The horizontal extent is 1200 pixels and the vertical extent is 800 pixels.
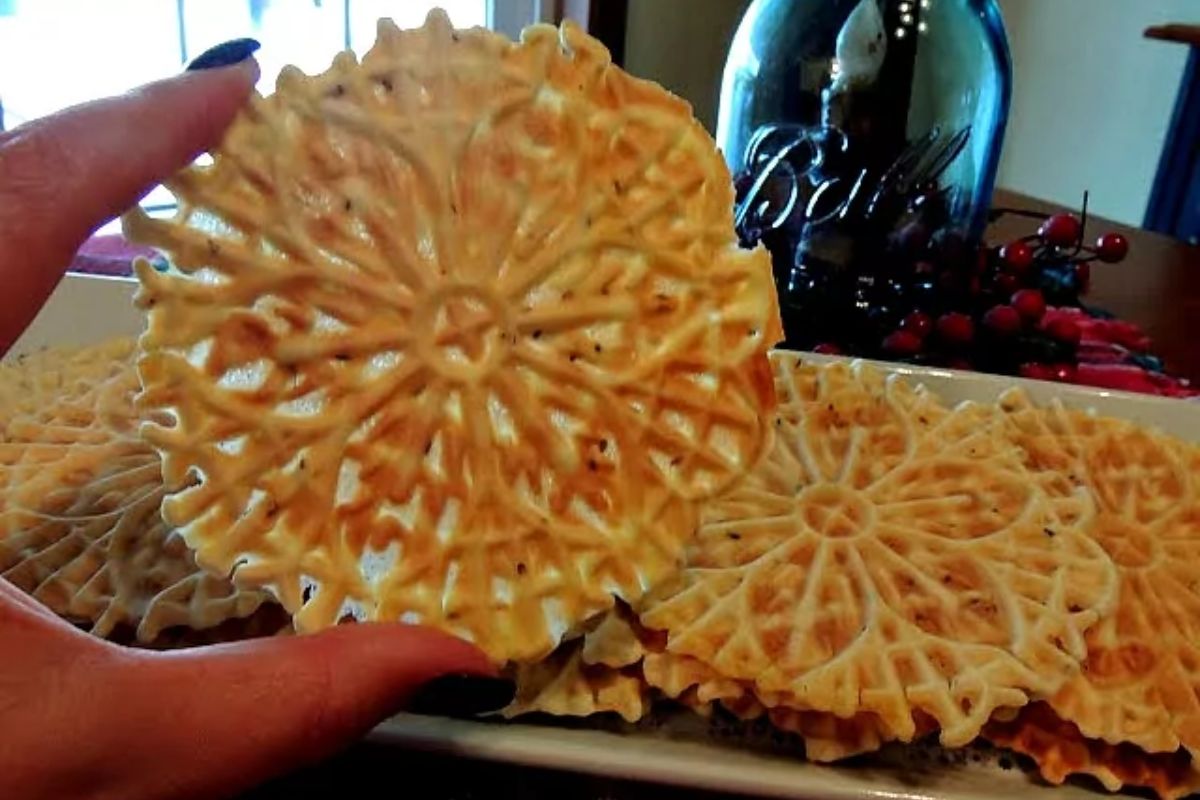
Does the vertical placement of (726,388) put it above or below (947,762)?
above

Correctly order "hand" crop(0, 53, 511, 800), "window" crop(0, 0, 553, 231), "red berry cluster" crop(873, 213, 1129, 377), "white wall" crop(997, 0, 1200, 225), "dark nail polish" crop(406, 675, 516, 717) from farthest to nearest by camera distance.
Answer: "white wall" crop(997, 0, 1200, 225) < "window" crop(0, 0, 553, 231) < "red berry cluster" crop(873, 213, 1129, 377) < "dark nail polish" crop(406, 675, 516, 717) < "hand" crop(0, 53, 511, 800)

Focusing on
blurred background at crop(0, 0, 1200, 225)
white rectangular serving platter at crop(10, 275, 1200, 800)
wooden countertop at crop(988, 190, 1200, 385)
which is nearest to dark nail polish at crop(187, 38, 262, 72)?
white rectangular serving platter at crop(10, 275, 1200, 800)

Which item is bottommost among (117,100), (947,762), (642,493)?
(947,762)

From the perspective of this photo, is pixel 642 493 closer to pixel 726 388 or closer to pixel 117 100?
pixel 726 388

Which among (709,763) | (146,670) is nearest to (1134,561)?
(709,763)

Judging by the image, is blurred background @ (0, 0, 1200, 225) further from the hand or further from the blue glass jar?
the hand

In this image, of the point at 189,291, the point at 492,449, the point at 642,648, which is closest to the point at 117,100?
the point at 189,291

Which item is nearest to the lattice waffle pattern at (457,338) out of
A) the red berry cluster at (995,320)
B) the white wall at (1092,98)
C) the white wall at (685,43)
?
the red berry cluster at (995,320)
